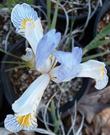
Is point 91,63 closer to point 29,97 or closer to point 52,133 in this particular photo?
point 29,97

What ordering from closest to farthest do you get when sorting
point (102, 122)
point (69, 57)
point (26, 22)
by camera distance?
1. point (69, 57)
2. point (26, 22)
3. point (102, 122)

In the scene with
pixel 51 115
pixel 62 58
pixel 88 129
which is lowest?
pixel 88 129

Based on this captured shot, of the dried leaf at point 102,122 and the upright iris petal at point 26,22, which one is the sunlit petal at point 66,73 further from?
Result: the dried leaf at point 102,122

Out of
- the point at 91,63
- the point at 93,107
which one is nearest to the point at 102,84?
the point at 91,63

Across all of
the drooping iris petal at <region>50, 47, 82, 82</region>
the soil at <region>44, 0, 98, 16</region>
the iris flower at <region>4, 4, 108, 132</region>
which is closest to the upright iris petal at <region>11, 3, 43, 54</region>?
the iris flower at <region>4, 4, 108, 132</region>

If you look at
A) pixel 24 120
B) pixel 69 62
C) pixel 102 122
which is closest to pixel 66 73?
pixel 69 62

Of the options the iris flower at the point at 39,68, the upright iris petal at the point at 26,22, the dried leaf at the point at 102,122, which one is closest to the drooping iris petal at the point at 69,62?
the iris flower at the point at 39,68

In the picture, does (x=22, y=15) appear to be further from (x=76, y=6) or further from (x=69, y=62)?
(x=76, y=6)
